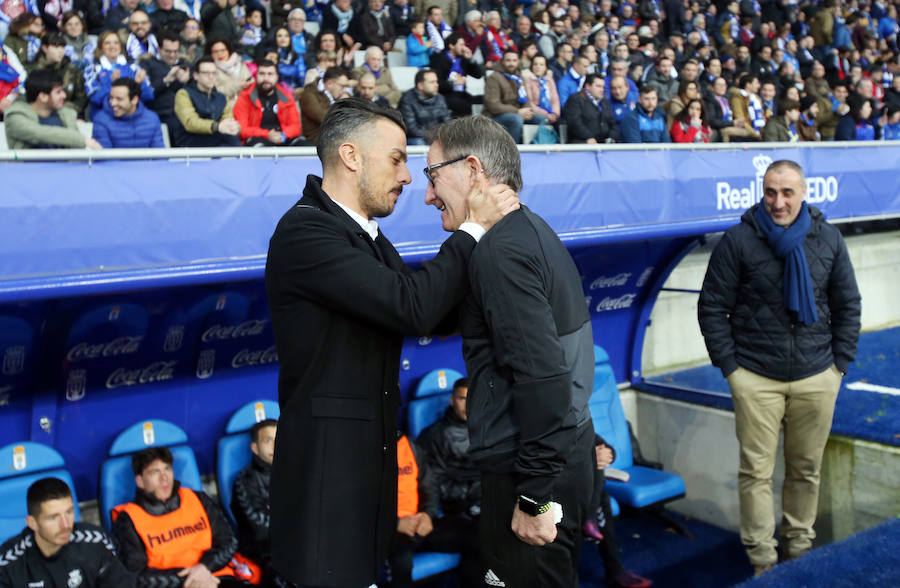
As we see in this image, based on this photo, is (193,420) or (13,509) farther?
(193,420)

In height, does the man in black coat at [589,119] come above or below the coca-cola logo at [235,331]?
above

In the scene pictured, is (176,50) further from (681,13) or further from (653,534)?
(681,13)

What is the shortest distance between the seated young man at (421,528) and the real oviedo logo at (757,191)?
294cm

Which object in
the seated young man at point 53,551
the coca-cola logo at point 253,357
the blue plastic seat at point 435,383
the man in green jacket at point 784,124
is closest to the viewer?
the seated young man at point 53,551

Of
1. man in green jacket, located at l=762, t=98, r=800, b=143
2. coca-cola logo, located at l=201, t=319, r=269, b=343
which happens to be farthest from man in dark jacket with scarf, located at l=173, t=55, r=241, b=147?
man in green jacket, located at l=762, t=98, r=800, b=143

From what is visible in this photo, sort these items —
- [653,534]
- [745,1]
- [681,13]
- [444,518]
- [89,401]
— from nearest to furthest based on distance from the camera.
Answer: [89,401]
[444,518]
[653,534]
[681,13]
[745,1]

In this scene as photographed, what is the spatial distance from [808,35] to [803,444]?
1296cm

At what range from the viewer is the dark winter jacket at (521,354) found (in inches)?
74.6

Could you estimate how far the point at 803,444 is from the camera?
4.14 metres

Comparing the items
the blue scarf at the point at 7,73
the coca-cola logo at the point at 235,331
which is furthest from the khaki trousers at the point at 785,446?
the blue scarf at the point at 7,73

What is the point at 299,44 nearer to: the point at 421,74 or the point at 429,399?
the point at 421,74

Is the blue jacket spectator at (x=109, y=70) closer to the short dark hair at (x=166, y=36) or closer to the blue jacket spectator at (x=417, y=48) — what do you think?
the short dark hair at (x=166, y=36)

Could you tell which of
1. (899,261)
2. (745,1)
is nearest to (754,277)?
(899,261)

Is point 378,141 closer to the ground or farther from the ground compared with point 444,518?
farther from the ground
